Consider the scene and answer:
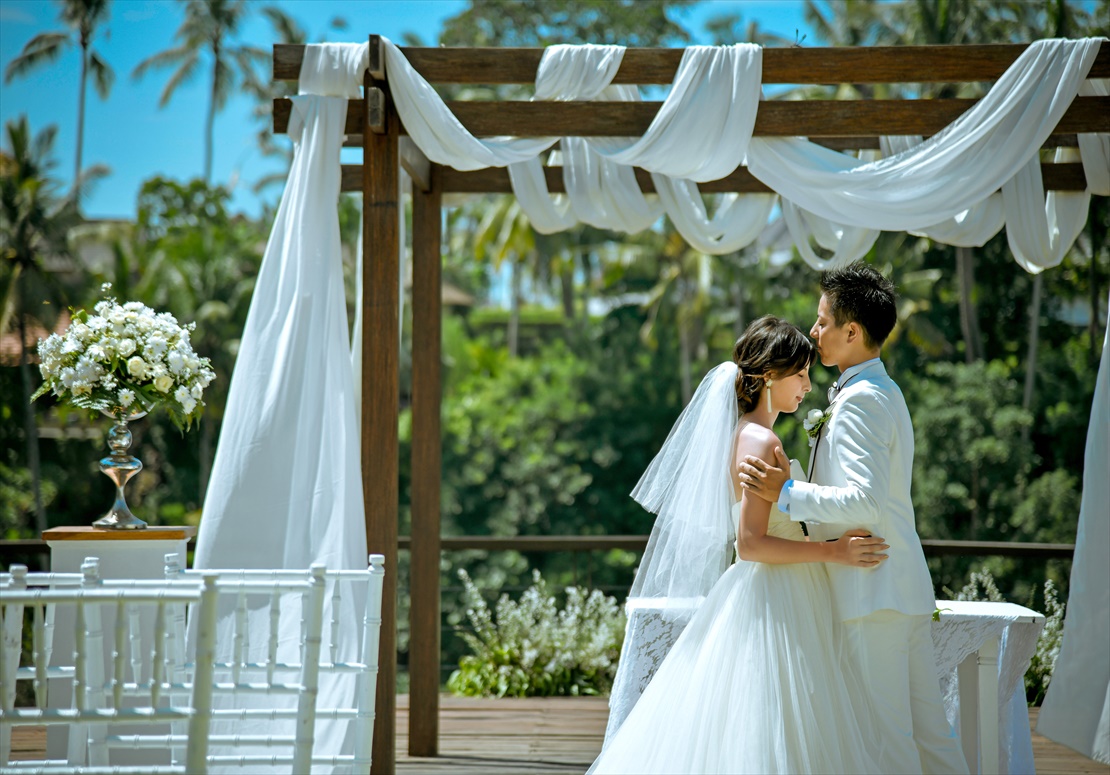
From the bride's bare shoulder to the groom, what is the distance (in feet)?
0.09

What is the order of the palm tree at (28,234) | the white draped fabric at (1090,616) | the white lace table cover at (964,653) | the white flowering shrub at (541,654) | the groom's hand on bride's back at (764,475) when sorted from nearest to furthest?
1. the groom's hand on bride's back at (764,475)
2. the white lace table cover at (964,653)
3. the white draped fabric at (1090,616)
4. the white flowering shrub at (541,654)
5. the palm tree at (28,234)

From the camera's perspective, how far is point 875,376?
2.76 m

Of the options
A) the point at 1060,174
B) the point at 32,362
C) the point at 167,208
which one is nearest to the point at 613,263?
the point at 167,208

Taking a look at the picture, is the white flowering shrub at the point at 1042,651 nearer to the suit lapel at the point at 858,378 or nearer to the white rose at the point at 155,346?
the suit lapel at the point at 858,378

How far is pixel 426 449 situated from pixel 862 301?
2.61 metres

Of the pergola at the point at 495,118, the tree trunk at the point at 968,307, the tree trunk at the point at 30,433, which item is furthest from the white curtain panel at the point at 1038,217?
the tree trunk at the point at 30,433

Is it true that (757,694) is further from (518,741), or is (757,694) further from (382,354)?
(518,741)

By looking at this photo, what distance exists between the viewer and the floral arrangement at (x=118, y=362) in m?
3.67

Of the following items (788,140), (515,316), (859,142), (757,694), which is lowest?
(757,694)

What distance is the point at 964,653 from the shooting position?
11.2 ft

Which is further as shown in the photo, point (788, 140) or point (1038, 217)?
point (1038, 217)

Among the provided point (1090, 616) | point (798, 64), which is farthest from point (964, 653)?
point (798, 64)

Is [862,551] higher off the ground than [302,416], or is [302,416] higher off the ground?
[302,416]

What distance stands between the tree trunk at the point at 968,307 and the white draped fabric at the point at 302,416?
1594 centimetres
